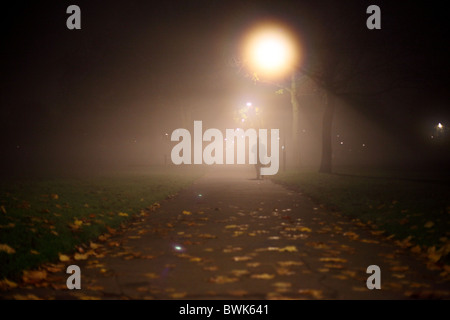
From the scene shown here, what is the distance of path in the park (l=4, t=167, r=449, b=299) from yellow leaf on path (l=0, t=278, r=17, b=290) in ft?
1.26

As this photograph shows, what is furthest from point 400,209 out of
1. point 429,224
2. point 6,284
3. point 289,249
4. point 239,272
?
point 6,284

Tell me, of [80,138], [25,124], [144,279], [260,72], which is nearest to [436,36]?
[260,72]

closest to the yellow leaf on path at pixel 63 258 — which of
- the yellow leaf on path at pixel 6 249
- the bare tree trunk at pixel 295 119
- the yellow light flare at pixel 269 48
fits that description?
the yellow leaf on path at pixel 6 249

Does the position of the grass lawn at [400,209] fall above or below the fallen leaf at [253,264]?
above

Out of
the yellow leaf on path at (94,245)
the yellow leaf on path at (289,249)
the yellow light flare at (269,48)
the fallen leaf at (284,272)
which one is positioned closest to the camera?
the fallen leaf at (284,272)

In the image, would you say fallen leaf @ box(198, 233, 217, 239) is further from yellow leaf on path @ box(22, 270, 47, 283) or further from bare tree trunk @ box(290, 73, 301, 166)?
bare tree trunk @ box(290, 73, 301, 166)

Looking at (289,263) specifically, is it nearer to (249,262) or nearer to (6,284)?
(249,262)

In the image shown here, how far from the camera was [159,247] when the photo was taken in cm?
858

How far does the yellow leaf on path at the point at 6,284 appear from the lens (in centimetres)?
594

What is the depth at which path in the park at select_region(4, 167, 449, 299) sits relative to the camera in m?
A: 5.86

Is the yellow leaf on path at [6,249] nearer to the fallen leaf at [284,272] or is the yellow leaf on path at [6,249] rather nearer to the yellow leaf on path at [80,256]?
the yellow leaf on path at [80,256]

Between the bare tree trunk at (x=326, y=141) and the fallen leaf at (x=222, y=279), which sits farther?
the bare tree trunk at (x=326, y=141)

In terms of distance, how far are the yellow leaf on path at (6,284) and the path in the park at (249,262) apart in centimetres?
38

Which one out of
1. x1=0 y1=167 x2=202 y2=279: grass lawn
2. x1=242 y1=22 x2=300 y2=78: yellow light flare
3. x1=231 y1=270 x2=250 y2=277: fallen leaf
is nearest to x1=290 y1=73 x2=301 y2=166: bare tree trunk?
x1=242 y1=22 x2=300 y2=78: yellow light flare
